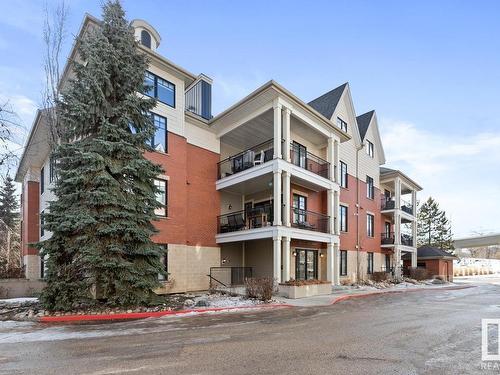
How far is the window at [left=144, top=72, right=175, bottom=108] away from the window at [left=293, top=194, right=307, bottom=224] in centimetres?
967

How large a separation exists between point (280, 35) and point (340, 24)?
2915mm

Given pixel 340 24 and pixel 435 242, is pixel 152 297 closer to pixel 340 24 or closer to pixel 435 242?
pixel 340 24

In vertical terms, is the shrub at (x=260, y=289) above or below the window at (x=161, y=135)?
below

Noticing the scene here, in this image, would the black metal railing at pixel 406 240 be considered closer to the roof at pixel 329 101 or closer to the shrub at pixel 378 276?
the shrub at pixel 378 276

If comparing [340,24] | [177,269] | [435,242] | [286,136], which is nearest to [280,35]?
[340,24]

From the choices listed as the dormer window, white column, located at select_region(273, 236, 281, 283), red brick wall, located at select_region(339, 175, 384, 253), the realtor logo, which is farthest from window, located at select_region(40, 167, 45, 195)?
the realtor logo

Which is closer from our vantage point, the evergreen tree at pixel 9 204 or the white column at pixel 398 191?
the white column at pixel 398 191

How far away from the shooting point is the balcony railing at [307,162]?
21219mm

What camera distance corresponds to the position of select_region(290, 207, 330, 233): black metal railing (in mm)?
21469

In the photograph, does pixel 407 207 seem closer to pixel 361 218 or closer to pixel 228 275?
pixel 361 218

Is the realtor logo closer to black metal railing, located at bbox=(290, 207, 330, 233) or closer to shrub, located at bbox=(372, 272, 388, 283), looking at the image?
black metal railing, located at bbox=(290, 207, 330, 233)

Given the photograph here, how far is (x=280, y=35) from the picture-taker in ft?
57.3

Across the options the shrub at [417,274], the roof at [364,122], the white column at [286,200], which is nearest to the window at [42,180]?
the white column at [286,200]

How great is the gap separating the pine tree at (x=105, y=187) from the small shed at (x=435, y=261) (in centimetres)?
3300
